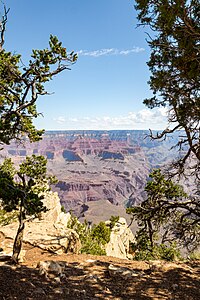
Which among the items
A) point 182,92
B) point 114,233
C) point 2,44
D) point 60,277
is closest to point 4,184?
point 60,277

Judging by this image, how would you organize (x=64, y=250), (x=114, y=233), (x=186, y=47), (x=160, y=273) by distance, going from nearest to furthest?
1. (x=186, y=47)
2. (x=160, y=273)
3. (x=64, y=250)
4. (x=114, y=233)

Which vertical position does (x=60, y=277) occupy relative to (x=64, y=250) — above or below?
above

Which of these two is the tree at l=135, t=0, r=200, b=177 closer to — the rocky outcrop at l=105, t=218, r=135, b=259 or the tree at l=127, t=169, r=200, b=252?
the tree at l=127, t=169, r=200, b=252

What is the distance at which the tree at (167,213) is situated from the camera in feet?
40.4

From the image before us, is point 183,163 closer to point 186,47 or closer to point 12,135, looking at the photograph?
point 186,47

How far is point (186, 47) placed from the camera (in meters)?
7.90

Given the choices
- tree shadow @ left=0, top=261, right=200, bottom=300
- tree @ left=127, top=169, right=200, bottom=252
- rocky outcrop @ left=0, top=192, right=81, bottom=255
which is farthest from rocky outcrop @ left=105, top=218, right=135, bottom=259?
tree shadow @ left=0, top=261, right=200, bottom=300

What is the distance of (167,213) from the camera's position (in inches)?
526

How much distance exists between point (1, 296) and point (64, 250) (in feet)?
34.9

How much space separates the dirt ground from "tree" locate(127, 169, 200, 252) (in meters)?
1.55

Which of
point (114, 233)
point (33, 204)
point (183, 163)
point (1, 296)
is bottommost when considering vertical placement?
point (114, 233)

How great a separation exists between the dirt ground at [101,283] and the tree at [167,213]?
1.55 metres

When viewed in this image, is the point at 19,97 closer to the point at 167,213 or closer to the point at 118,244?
the point at 167,213

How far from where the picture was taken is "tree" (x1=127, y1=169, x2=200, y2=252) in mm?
12320
